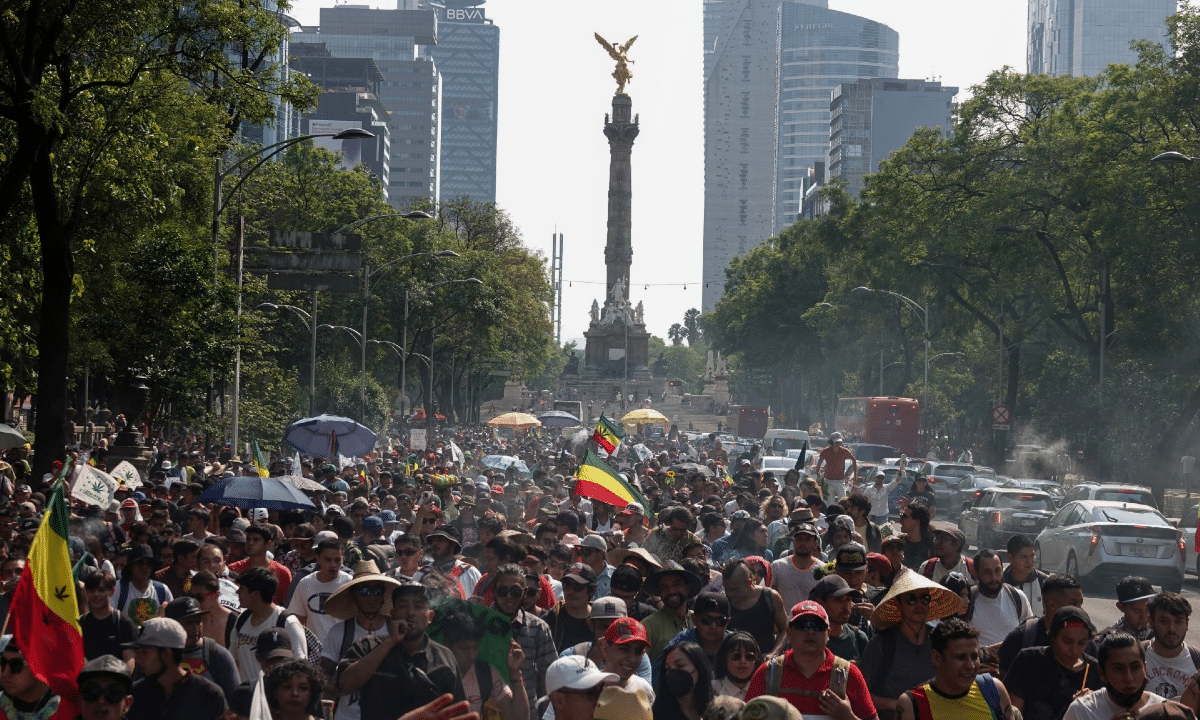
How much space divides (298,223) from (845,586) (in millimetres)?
44994

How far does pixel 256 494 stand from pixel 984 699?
9.20 m

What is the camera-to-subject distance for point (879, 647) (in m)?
7.95

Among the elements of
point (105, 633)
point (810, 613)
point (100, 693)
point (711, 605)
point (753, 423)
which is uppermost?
point (810, 613)

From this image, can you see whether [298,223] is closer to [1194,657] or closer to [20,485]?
[20,485]

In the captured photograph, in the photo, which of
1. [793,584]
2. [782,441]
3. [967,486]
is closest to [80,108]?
[793,584]

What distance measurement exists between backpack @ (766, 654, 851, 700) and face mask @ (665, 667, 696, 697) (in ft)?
1.39

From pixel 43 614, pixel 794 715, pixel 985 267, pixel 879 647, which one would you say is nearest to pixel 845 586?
pixel 879 647

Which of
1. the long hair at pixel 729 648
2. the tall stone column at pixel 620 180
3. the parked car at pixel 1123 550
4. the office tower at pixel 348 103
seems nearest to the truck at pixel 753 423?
the tall stone column at pixel 620 180

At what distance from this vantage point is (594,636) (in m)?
8.53

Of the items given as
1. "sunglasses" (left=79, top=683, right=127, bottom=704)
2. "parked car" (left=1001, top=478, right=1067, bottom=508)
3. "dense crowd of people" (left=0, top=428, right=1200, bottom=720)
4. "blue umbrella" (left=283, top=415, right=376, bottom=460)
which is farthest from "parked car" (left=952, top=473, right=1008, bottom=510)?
"sunglasses" (left=79, top=683, right=127, bottom=704)

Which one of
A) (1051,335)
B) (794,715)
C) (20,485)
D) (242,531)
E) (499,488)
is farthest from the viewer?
(1051,335)

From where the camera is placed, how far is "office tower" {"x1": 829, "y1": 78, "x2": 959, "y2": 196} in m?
187

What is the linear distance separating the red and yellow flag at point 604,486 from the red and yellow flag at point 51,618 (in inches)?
319

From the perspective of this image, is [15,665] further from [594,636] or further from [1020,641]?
[1020,641]
